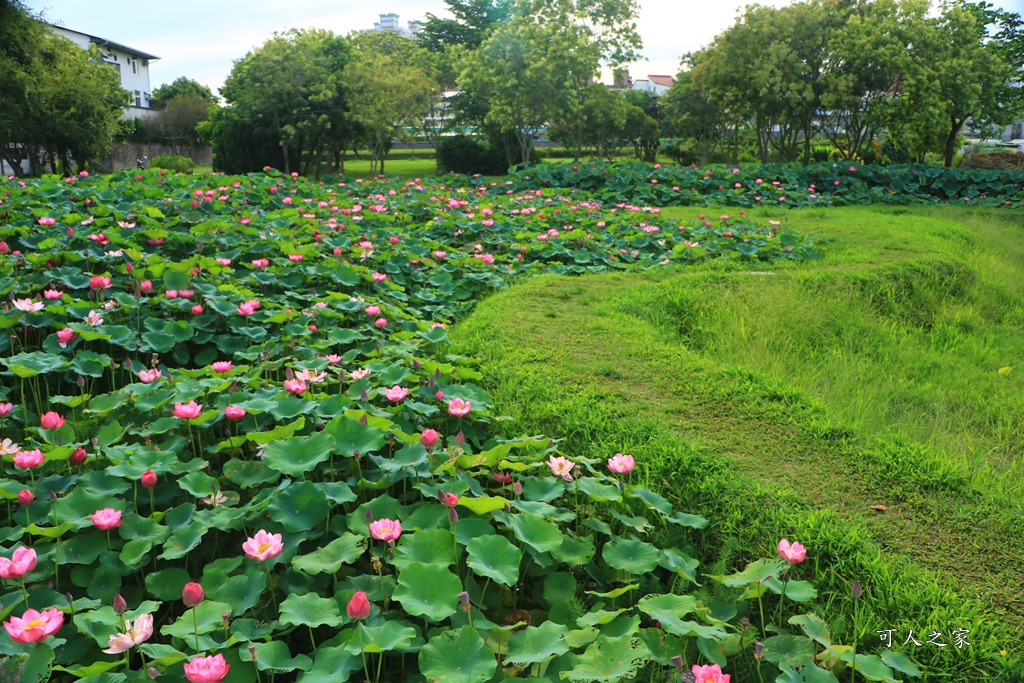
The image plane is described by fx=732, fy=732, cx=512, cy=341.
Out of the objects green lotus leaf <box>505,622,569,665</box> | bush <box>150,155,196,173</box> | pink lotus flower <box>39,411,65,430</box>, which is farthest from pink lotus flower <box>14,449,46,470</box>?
bush <box>150,155,196,173</box>

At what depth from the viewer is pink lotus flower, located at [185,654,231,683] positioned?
1.31 meters

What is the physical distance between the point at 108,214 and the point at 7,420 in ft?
9.05

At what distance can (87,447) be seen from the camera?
8.09 feet

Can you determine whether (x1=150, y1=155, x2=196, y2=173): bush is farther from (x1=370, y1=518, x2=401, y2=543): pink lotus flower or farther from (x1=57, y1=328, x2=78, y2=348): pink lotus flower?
(x1=370, y1=518, x2=401, y2=543): pink lotus flower

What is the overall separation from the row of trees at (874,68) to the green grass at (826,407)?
1213 cm

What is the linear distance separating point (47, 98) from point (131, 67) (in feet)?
100

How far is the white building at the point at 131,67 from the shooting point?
129ft

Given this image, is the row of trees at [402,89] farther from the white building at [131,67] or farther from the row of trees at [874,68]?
the white building at [131,67]

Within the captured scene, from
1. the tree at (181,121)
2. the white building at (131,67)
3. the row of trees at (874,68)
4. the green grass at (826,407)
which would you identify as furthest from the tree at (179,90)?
the green grass at (826,407)

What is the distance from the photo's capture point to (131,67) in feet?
149

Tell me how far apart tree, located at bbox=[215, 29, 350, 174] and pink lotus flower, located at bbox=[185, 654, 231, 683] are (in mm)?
20549

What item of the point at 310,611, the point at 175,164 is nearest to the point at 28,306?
the point at 310,611

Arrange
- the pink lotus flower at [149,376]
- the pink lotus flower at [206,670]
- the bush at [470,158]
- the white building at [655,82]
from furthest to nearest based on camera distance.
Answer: the white building at [655,82]
the bush at [470,158]
the pink lotus flower at [149,376]
the pink lotus flower at [206,670]

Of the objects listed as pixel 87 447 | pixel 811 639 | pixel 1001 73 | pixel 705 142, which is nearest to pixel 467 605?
pixel 811 639
